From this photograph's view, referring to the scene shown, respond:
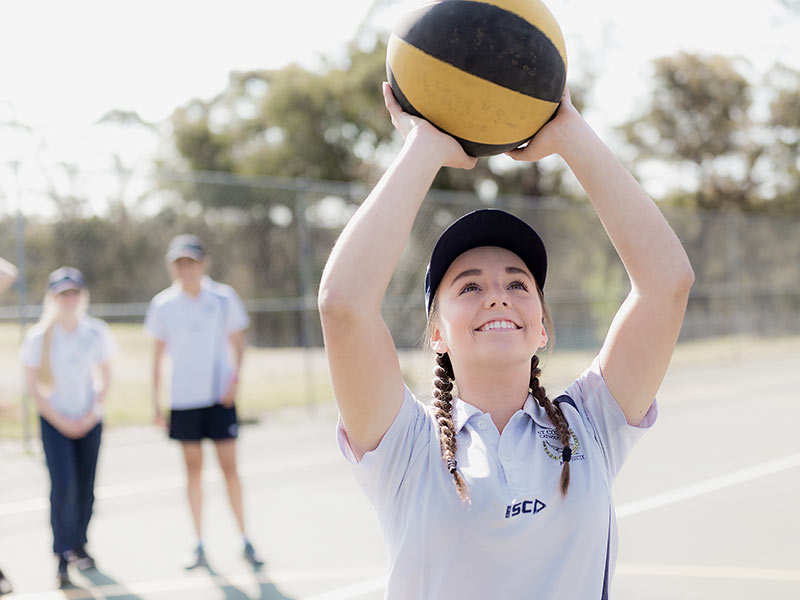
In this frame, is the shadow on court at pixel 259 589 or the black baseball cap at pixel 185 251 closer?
the shadow on court at pixel 259 589

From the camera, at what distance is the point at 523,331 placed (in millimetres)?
1712

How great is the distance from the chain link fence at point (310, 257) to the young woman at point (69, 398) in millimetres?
2980

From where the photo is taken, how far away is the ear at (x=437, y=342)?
1929 millimetres

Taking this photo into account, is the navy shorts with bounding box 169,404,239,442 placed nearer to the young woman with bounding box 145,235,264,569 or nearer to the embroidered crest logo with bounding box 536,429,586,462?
the young woman with bounding box 145,235,264,569

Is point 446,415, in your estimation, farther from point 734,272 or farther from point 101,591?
point 734,272

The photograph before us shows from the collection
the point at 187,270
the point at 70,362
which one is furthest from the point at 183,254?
the point at 70,362

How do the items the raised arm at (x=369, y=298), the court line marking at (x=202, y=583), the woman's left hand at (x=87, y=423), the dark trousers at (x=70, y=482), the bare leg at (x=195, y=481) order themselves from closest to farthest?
the raised arm at (x=369, y=298) → the court line marking at (x=202, y=583) → the dark trousers at (x=70, y=482) → the bare leg at (x=195, y=481) → the woman's left hand at (x=87, y=423)

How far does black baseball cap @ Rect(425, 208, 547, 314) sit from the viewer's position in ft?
5.99

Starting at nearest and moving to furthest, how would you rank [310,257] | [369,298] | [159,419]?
1. [369,298]
2. [159,419]
3. [310,257]

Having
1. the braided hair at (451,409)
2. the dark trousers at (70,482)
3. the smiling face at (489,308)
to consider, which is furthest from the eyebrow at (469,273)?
the dark trousers at (70,482)

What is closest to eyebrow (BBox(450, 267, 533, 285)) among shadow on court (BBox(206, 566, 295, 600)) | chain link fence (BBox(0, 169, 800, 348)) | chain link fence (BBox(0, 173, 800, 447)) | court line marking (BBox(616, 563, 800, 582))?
shadow on court (BBox(206, 566, 295, 600))

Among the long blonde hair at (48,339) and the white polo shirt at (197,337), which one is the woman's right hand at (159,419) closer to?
the white polo shirt at (197,337)

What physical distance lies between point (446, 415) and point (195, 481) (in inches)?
144

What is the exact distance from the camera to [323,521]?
5852 mm
